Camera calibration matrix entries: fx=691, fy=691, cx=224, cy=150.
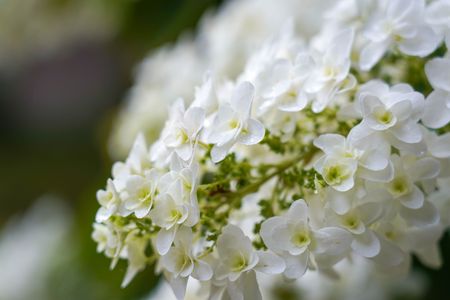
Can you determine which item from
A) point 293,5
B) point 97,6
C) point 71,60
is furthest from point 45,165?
point 293,5

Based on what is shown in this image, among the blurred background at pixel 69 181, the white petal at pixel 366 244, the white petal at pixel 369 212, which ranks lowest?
the blurred background at pixel 69 181

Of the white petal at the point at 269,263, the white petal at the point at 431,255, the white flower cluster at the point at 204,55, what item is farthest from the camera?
the white flower cluster at the point at 204,55

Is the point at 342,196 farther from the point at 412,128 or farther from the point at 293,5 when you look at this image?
the point at 293,5

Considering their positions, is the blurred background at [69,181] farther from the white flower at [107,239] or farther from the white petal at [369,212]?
the white petal at [369,212]

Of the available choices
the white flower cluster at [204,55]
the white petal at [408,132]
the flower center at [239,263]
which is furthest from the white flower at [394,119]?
the white flower cluster at [204,55]

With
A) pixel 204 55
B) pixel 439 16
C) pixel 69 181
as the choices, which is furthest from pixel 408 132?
pixel 69 181

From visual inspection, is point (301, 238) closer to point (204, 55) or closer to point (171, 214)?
point (171, 214)

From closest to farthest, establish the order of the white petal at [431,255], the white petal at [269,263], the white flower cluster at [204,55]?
1. the white petal at [269,263]
2. the white petal at [431,255]
3. the white flower cluster at [204,55]
